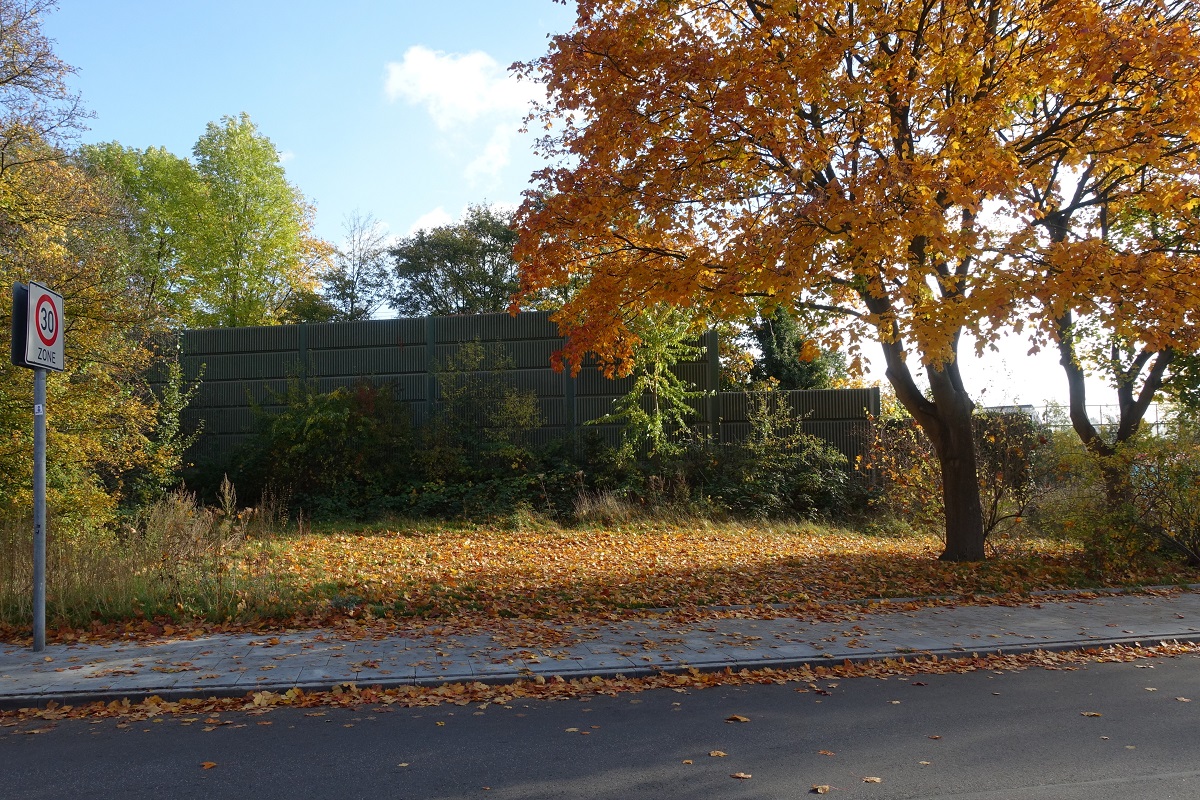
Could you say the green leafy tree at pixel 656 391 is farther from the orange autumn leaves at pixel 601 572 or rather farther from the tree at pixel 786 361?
the tree at pixel 786 361

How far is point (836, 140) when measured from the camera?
11086mm

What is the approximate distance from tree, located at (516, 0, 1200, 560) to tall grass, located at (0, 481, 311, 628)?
5211 mm

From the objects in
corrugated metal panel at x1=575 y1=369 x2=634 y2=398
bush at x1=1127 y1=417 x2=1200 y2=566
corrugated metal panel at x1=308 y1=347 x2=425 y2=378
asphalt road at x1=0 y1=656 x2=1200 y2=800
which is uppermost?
corrugated metal panel at x1=308 y1=347 x2=425 y2=378

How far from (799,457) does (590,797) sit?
1521 cm

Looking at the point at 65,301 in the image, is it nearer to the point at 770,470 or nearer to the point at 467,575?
the point at 467,575

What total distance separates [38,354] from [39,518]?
1.38m

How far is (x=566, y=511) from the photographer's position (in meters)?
18.1

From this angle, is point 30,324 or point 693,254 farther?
point 693,254

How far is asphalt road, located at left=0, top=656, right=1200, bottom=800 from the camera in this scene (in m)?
4.83

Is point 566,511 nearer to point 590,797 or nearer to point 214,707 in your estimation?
point 214,707

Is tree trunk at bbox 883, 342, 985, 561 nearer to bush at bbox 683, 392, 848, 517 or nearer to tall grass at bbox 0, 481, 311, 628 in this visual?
bush at bbox 683, 392, 848, 517

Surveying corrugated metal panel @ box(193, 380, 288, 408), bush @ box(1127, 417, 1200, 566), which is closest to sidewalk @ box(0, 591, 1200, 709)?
bush @ box(1127, 417, 1200, 566)

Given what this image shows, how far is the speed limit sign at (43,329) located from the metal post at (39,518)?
0.40 feet

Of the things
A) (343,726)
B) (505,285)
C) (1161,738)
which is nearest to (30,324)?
(343,726)
